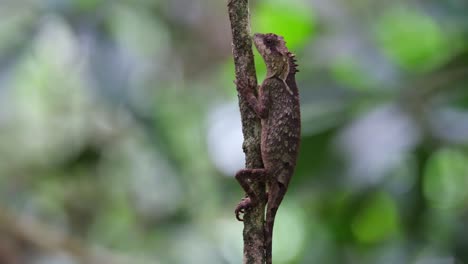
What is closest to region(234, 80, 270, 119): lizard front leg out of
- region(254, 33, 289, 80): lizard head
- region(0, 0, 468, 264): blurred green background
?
region(254, 33, 289, 80): lizard head

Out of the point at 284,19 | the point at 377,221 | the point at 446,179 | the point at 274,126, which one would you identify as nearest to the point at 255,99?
the point at 274,126

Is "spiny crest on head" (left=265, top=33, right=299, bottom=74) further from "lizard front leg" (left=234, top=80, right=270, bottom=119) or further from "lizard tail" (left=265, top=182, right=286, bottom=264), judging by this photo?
"lizard tail" (left=265, top=182, right=286, bottom=264)

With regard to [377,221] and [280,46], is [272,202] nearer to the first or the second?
[280,46]

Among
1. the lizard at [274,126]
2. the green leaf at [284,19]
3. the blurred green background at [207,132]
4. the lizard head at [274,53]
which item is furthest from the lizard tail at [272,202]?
the green leaf at [284,19]

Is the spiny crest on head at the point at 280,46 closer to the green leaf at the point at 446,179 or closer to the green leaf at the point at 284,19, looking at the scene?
the green leaf at the point at 446,179

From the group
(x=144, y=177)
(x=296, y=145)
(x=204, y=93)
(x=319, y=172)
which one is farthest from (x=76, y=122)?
(x=296, y=145)

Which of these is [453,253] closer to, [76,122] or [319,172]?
[319,172]

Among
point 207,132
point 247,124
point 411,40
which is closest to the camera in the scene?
point 247,124
